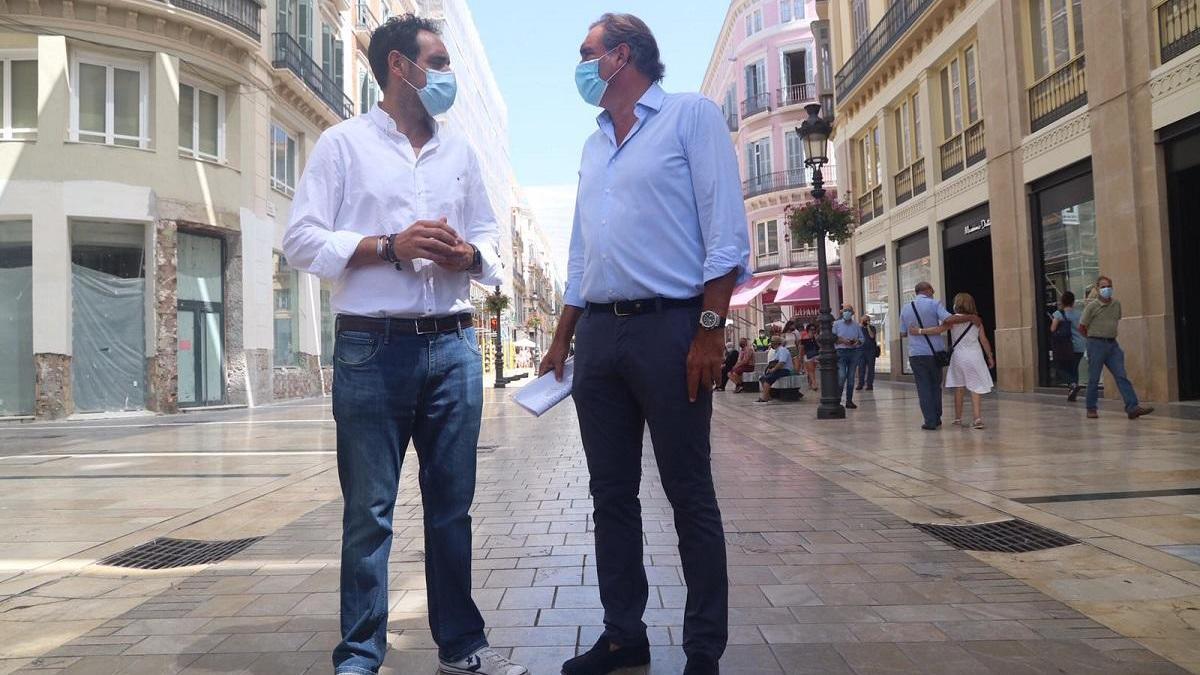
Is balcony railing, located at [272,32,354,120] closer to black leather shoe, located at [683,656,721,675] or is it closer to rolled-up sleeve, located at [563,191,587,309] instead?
rolled-up sleeve, located at [563,191,587,309]

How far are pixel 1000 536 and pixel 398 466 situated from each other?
329 cm

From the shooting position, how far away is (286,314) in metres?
22.1

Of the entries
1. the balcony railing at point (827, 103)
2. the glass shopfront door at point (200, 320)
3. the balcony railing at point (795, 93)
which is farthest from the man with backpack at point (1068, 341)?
the balcony railing at point (795, 93)

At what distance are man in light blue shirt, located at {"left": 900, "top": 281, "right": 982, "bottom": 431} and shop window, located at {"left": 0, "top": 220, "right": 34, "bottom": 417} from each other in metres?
15.6

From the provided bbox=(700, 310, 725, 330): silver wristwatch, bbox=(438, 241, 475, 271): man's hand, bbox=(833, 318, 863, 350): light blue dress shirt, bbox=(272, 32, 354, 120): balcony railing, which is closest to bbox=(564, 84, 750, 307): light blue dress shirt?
bbox=(700, 310, 725, 330): silver wristwatch

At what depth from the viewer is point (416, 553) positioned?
4328 mm

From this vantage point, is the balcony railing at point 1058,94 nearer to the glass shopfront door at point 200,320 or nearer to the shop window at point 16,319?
the glass shopfront door at point 200,320

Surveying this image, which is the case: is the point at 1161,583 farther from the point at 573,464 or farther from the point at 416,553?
the point at 573,464

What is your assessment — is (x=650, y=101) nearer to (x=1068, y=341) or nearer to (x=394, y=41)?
(x=394, y=41)

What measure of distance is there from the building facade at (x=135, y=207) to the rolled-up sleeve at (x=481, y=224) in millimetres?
16140

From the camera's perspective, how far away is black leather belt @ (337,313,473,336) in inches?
100

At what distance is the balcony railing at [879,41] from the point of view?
18.8 m

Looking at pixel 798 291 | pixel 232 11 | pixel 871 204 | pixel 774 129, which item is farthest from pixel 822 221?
pixel 774 129

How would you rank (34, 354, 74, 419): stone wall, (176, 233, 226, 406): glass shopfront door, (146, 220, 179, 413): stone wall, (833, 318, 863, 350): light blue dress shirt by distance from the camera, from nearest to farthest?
(833, 318, 863, 350): light blue dress shirt
(34, 354, 74, 419): stone wall
(146, 220, 179, 413): stone wall
(176, 233, 226, 406): glass shopfront door
